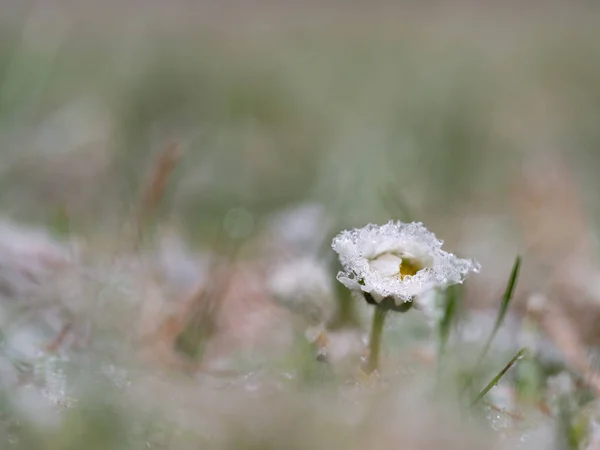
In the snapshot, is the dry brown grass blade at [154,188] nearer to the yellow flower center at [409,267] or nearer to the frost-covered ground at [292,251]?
the frost-covered ground at [292,251]

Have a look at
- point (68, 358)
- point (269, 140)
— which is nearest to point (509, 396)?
point (68, 358)

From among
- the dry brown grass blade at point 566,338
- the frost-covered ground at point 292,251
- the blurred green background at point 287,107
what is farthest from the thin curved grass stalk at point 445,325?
the blurred green background at point 287,107

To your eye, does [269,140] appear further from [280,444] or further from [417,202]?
[280,444]

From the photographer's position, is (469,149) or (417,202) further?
(469,149)

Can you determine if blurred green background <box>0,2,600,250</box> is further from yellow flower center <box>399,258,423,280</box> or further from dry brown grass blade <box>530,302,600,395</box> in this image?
yellow flower center <box>399,258,423,280</box>

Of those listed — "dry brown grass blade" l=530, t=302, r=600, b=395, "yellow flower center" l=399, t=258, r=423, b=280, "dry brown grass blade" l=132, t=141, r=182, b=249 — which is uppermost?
"yellow flower center" l=399, t=258, r=423, b=280

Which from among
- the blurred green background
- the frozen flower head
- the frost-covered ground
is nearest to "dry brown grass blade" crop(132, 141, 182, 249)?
the frost-covered ground

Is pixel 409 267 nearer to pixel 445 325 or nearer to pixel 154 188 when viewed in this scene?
pixel 445 325

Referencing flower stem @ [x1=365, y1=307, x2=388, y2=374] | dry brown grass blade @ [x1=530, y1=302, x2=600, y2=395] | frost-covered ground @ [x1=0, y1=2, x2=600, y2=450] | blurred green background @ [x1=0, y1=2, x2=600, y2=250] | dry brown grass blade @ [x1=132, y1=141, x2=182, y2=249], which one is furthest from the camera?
blurred green background @ [x1=0, y1=2, x2=600, y2=250]
